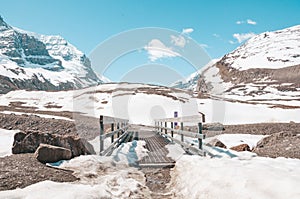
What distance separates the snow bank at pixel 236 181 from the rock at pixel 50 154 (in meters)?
3.62

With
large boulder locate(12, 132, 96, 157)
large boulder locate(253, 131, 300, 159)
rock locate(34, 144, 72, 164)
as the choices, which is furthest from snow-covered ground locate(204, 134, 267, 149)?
rock locate(34, 144, 72, 164)

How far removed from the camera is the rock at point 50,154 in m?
7.68

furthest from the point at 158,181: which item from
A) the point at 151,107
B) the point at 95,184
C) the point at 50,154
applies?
the point at 151,107

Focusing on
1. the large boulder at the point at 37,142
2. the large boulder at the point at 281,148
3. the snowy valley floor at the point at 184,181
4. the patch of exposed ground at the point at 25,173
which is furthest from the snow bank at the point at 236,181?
the large boulder at the point at 37,142

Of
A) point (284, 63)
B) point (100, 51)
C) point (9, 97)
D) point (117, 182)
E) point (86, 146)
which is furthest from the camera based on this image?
point (284, 63)

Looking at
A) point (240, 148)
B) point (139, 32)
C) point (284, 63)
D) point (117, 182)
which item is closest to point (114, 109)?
point (139, 32)

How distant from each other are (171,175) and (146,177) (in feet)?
2.59

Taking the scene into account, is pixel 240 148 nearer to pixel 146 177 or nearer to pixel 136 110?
pixel 146 177

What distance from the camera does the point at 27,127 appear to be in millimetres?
24391

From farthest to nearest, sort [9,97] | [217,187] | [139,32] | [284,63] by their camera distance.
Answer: [284,63]
[9,97]
[139,32]
[217,187]

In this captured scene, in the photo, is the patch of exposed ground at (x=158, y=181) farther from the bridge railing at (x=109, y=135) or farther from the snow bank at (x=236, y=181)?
the bridge railing at (x=109, y=135)

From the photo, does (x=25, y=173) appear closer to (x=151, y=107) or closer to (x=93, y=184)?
(x=93, y=184)

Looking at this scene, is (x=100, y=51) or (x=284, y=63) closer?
(x=100, y=51)

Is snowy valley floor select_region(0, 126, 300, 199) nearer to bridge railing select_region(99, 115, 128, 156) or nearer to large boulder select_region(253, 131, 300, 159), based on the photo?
bridge railing select_region(99, 115, 128, 156)
